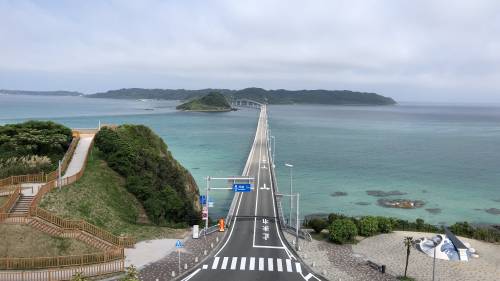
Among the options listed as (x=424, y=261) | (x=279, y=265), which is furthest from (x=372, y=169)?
(x=279, y=265)

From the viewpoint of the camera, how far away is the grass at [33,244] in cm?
2703

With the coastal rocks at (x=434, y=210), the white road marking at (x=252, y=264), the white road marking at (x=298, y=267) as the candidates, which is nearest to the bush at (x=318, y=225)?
the white road marking at (x=298, y=267)

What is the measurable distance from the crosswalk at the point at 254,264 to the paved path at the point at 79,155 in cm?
1917

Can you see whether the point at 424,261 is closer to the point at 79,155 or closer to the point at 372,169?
the point at 79,155

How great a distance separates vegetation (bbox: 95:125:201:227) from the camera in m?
43.1

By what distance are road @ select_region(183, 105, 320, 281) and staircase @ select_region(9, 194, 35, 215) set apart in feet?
45.8

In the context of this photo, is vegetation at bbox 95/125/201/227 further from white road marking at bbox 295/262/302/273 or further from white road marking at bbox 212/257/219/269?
white road marking at bbox 295/262/302/273

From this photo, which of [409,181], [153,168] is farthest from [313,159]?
[153,168]

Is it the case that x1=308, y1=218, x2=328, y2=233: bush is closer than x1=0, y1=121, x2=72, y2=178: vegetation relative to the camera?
Yes

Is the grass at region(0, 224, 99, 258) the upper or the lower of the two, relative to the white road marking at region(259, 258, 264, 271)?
upper

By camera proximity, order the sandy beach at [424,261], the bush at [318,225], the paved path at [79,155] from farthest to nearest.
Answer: the paved path at [79,155] → the bush at [318,225] → the sandy beach at [424,261]

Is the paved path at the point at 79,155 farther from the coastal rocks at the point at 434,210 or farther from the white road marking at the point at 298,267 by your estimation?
the coastal rocks at the point at 434,210

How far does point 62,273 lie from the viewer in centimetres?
2556

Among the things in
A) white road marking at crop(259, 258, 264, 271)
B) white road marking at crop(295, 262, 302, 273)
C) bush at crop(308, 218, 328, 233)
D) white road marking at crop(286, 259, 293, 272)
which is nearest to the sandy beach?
bush at crop(308, 218, 328, 233)
